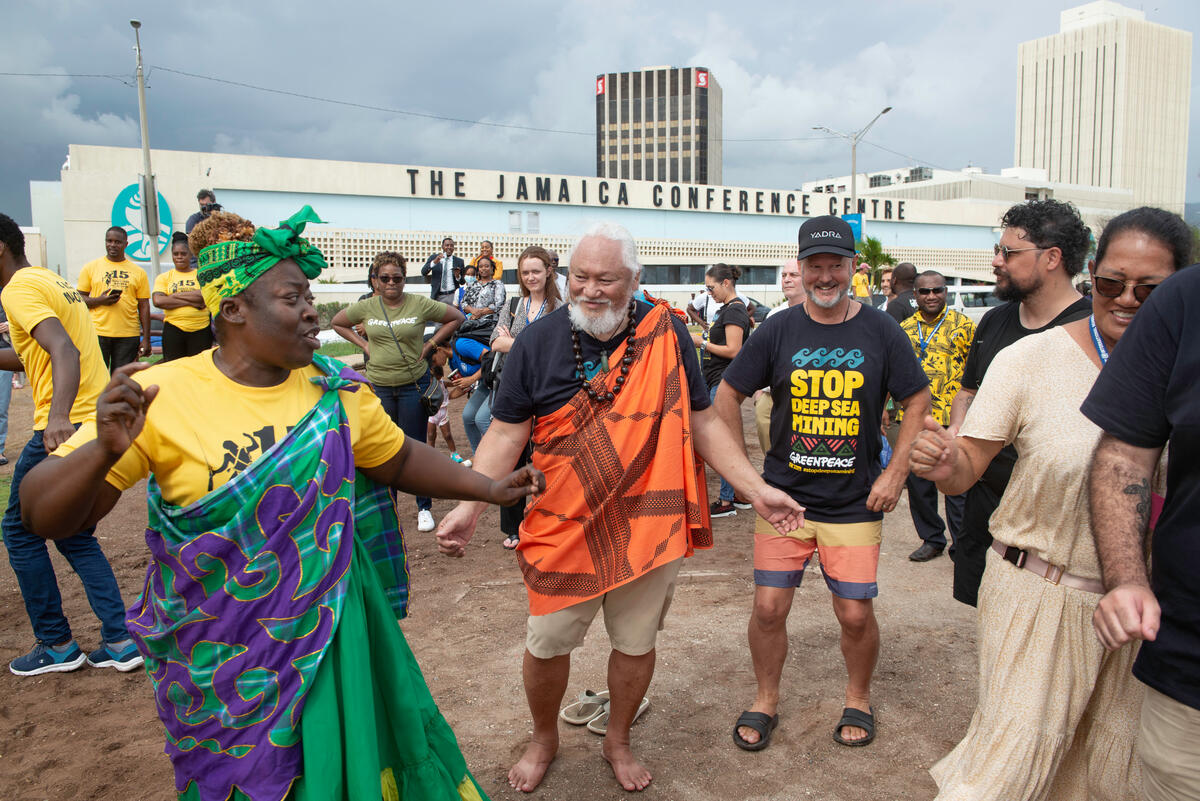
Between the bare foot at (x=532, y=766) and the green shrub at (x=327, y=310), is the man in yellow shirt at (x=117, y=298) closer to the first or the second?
the bare foot at (x=532, y=766)

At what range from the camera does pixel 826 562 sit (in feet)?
11.0

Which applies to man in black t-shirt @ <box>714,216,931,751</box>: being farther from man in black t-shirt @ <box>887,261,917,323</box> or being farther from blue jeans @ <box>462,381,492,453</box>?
man in black t-shirt @ <box>887,261,917,323</box>

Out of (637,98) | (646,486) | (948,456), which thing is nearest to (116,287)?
(646,486)

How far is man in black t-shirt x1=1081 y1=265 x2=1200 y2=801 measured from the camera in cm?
169

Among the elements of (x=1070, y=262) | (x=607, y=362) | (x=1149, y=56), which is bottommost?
(x=607, y=362)

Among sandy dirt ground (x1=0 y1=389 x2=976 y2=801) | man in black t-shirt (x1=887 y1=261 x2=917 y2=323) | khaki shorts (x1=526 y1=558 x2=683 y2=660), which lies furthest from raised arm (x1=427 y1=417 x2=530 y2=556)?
man in black t-shirt (x1=887 y1=261 x2=917 y2=323)

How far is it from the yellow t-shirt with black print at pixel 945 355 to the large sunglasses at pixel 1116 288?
11.9ft

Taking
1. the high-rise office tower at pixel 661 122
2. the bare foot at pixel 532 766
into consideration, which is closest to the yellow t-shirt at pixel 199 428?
the bare foot at pixel 532 766

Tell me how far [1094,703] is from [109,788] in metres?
3.40

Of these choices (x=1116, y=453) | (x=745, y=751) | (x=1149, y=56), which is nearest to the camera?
(x=1116, y=453)

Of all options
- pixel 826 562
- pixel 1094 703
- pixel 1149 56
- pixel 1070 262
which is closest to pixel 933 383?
pixel 1070 262

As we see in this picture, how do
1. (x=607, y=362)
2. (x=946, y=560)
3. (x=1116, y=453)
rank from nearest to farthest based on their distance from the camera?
(x=1116, y=453), (x=607, y=362), (x=946, y=560)

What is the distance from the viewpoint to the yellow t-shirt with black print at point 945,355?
232 inches

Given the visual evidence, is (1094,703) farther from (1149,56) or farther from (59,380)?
(1149,56)
